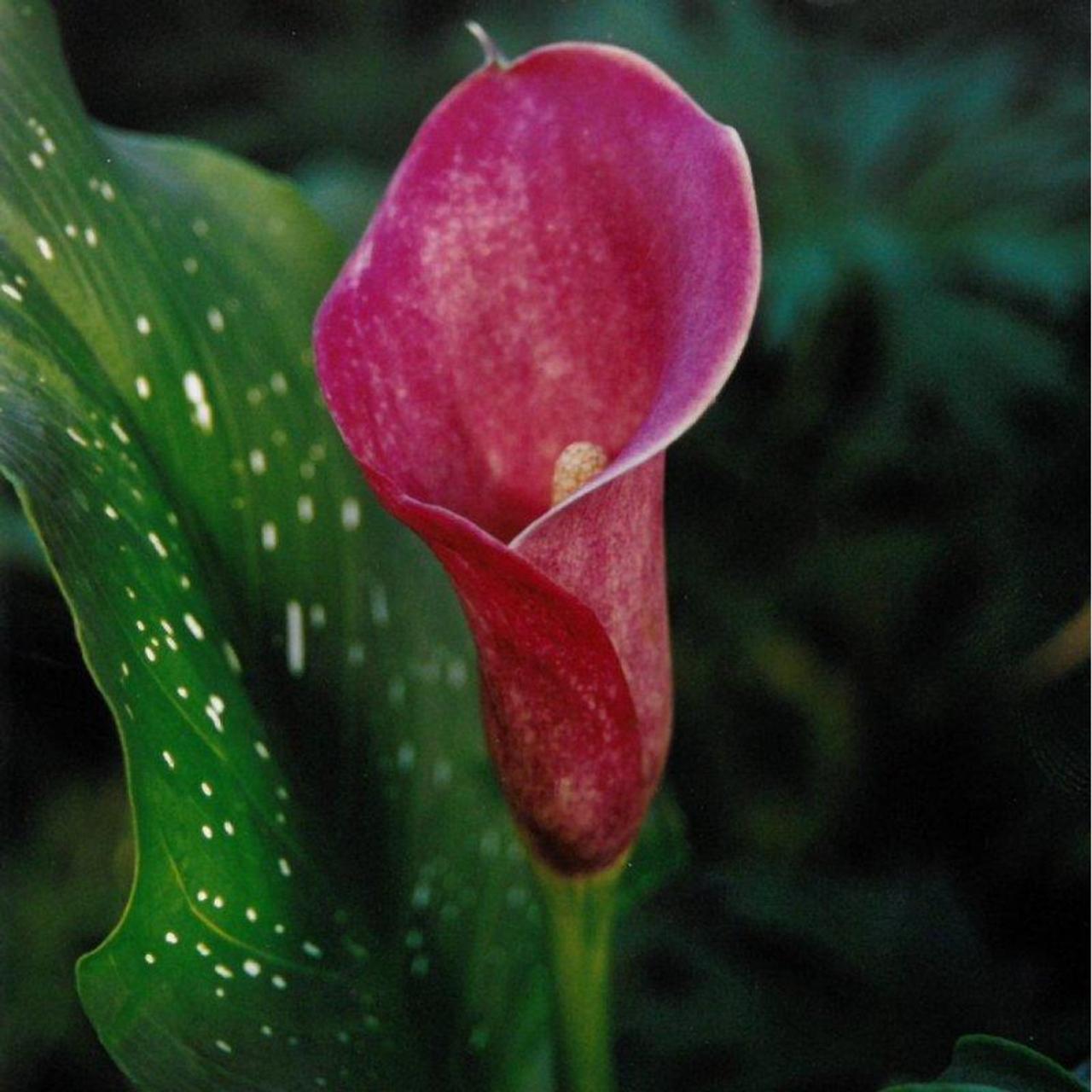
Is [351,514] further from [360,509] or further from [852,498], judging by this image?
[852,498]

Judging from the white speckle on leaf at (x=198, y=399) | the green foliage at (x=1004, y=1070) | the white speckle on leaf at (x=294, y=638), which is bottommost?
the green foliage at (x=1004, y=1070)

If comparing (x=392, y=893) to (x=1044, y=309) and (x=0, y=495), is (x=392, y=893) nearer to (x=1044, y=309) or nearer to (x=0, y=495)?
(x=0, y=495)

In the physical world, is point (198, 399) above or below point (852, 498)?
above

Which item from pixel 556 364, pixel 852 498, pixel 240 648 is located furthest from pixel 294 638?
pixel 852 498

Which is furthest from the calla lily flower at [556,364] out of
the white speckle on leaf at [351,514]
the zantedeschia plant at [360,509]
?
the white speckle on leaf at [351,514]

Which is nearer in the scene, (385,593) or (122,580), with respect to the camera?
(122,580)

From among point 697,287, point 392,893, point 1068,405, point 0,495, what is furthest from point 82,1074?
point 1068,405

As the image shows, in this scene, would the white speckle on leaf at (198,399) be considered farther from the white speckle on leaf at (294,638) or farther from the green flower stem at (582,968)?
the green flower stem at (582,968)
